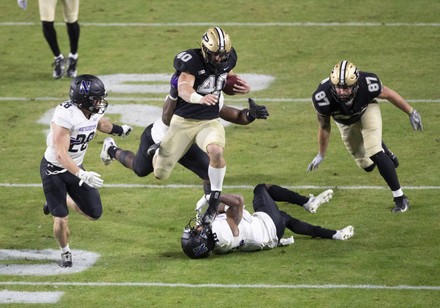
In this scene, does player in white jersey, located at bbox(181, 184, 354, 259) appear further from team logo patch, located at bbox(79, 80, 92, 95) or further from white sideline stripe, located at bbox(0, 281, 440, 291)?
team logo patch, located at bbox(79, 80, 92, 95)

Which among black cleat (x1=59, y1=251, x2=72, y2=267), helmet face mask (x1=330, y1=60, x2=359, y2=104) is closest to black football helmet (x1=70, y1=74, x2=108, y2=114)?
black cleat (x1=59, y1=251, x2=72, y2=267)

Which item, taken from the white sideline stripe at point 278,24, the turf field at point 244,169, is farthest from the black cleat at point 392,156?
the white sideline stripe at point 278,24

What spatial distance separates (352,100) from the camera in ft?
33.4

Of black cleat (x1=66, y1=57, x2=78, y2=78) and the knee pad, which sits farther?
black cleat (x1=66, y1=57, x2=78, y2=78)

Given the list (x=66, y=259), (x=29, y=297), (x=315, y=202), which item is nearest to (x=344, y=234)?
(x=315, y=202)

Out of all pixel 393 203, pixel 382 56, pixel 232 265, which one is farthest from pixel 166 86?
pixel 232 265

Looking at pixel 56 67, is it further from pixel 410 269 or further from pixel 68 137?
pixel 410 269

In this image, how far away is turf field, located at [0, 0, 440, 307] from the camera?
28.5ft

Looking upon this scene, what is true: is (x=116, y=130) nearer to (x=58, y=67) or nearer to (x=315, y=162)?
(x=315, y=162)

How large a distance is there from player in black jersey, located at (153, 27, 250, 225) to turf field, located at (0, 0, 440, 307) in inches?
25.8

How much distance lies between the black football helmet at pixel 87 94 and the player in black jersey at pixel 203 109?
689 mm

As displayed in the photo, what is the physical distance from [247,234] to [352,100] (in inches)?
66.3

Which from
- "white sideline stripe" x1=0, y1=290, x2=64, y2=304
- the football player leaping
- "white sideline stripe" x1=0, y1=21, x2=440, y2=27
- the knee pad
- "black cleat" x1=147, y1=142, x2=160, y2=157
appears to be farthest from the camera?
"white sideline stripe" x1=0, y1=21, x2=440, y2=27

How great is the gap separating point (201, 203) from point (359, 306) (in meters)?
1.87
